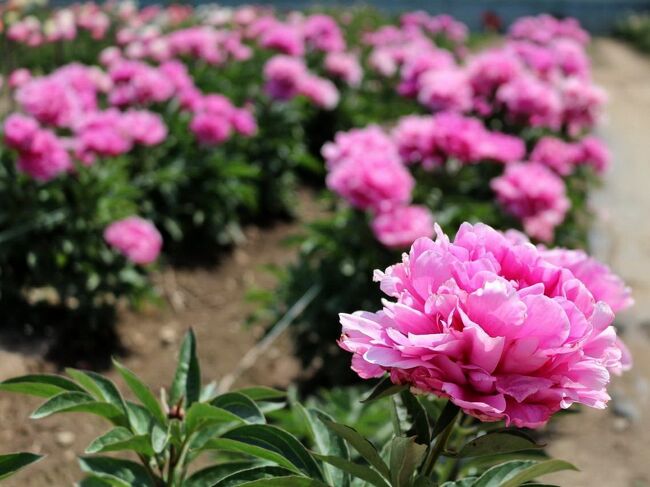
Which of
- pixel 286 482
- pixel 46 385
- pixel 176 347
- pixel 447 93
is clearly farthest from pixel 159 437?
pixel 447 93

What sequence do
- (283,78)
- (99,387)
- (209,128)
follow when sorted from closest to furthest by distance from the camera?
(99,387)
(209,128)
(283,78)

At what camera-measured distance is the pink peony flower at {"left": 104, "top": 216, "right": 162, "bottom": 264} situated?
12.0ft

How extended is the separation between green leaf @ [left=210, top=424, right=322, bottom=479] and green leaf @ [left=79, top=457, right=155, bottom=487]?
9.8 inches

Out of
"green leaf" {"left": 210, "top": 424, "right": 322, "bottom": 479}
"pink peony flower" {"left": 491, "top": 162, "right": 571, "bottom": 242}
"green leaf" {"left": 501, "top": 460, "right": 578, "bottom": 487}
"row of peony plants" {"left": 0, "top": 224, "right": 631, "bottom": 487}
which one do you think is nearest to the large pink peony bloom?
"row of peony plants" {"left": 0, "top": 224, "right": 631, "bottom": 487}

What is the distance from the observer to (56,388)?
4.50ft

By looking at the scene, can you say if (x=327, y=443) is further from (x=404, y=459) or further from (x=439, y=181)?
(x=439, y=181)

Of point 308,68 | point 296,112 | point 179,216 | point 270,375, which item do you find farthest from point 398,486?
point 308,68

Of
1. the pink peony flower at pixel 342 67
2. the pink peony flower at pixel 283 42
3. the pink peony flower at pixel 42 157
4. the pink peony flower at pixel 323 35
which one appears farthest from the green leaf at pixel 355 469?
the pink peony flower at pixel 323 35

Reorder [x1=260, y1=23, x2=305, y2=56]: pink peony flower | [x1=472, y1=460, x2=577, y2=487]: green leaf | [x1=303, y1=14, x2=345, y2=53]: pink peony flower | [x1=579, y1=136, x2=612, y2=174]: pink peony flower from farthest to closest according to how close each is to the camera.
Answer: [x1=303, y1=14, x2=345, y2=53]: pink peony flower → [x1=260, y1=23, x2=305, y2=56]: pink peony flower → [x1=579, y1=136, x2=612, y2=174]: pink peony flower → [x1=472, y1=460, x2=577, y2=487]: green leaf

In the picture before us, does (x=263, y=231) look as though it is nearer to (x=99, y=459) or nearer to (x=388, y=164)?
(x=388, y=164)

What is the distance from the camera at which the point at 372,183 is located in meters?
3.12

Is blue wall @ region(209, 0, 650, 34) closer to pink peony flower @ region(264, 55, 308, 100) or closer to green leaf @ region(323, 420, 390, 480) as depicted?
pink peony flower @ region(264, 55, 308, 100)

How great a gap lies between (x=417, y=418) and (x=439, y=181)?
2.60 meters

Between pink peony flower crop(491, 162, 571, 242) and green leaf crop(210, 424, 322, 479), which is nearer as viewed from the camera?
green leaf crop(210, 424, 322, 479)
